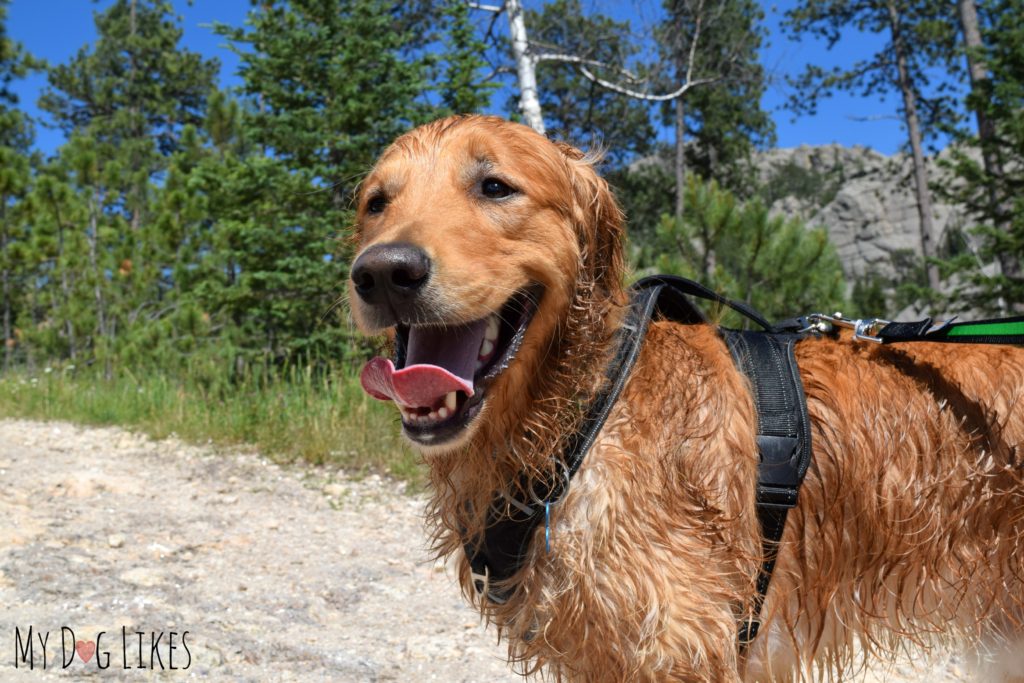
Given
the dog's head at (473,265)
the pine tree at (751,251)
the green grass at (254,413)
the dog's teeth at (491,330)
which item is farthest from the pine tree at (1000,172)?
the dog's teeth at (491,330)

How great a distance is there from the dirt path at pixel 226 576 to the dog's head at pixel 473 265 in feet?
4.67

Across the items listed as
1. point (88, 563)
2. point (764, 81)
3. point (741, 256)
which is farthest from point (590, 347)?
point (764, 81)

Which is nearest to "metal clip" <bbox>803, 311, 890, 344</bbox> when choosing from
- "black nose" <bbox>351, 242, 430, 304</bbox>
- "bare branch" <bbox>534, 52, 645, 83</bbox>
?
"black nose" <bbox>351, 242, 430, 304</bbox>

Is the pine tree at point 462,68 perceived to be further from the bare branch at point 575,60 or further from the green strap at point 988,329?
the green strap at point 988,329

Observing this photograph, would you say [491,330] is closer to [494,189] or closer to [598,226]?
[494,189]

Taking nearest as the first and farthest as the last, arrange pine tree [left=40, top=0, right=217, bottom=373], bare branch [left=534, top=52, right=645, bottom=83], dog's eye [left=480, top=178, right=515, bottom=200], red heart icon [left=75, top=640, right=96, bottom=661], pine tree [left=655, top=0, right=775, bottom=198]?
dog's eye [left=480, top=178, right=515, bottom=200], red heart icon [left=75, top=640, right=96, bottom=661], bare branch [left=534, top=52, right=645, bottom=83], pine tree [left=655, top=0, right=775, bottom=198], pine tree [left=40, top=0, right=217, bottom=373]

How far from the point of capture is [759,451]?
90.4 inches

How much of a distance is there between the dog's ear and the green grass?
349 cm

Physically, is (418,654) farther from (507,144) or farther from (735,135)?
(735,135)

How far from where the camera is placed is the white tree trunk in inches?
444

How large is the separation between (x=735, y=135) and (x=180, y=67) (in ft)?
83.7

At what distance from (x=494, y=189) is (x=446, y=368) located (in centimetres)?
59

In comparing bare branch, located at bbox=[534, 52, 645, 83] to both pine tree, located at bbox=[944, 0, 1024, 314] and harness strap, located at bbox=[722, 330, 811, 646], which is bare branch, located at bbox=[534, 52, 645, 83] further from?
harness strap, located at bbox=[722, 330, 811, 646]

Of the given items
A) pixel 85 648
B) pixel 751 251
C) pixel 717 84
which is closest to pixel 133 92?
pixel 717 84
